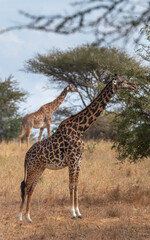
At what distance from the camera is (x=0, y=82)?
2225 centimetres

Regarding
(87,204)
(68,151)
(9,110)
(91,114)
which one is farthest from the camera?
(9,110)

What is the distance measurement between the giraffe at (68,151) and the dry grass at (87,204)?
407 mm

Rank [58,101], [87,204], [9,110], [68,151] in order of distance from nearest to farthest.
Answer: [68,151], [87,204], [58,101], [9,110]

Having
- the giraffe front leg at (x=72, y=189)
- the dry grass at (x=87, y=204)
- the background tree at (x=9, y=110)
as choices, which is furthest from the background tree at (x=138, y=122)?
the background tree at (x=9, y=110)

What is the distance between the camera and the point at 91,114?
21.3 feet

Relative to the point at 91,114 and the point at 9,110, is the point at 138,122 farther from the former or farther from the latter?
the point at 9,110

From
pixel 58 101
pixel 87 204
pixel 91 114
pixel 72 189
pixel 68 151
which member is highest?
pixel 58 101

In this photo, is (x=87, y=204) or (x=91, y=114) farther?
(x=87, y=204)

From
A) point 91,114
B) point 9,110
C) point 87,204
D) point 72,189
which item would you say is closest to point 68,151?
point 72,189

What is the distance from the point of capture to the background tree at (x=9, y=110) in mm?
21484

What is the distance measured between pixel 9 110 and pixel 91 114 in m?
16.0

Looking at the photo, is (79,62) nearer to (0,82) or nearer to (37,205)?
(0,82)

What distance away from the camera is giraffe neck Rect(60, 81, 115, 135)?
645 cm

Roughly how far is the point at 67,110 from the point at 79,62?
4280 mm
